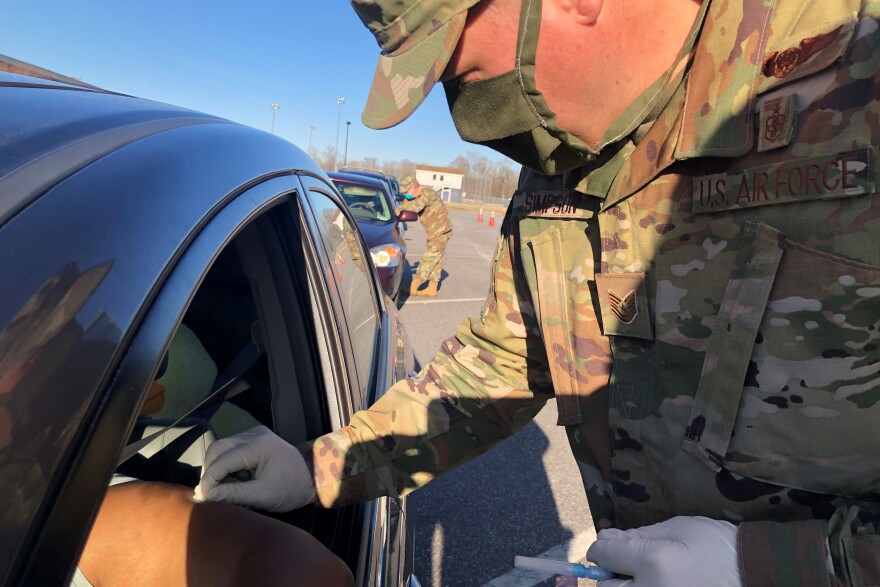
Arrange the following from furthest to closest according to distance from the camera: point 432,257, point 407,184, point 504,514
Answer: point 407,184 → point 432,257 → point 504,514

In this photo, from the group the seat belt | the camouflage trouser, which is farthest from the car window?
the camouflage trouser

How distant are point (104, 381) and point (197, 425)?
34.0 inches

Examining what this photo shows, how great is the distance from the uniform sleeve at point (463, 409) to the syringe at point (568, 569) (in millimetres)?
402

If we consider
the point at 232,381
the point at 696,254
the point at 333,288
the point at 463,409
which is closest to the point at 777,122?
the point at 696,254

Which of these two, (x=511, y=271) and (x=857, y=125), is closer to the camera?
(x=857, y=125)

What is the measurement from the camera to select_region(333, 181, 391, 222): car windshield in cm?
658

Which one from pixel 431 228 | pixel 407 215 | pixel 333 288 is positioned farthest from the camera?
pixel 431 228

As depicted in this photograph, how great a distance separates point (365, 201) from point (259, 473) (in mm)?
6011

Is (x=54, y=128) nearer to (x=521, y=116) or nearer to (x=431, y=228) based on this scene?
(x=521, y=116)

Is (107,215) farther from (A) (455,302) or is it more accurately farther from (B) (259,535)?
(A) (455,302)

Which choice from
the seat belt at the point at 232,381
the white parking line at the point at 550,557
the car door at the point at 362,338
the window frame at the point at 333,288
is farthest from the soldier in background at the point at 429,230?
the seat belt at the point at 232,381

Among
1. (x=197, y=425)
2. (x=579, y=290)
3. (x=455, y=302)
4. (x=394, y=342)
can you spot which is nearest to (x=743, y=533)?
(x=579, y=290)

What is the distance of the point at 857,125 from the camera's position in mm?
764

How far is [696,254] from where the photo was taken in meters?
0.94
